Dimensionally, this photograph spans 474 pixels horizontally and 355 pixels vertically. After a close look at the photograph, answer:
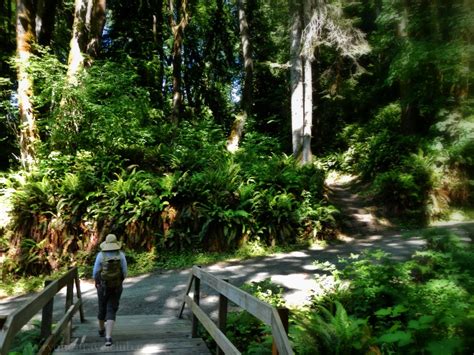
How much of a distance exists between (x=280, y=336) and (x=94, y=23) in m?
15.6

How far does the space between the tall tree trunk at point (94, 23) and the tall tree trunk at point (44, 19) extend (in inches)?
113

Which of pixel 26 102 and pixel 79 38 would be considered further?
pixel 79 38

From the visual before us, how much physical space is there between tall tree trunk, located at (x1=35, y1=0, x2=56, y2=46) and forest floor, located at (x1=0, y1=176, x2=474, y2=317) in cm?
1145

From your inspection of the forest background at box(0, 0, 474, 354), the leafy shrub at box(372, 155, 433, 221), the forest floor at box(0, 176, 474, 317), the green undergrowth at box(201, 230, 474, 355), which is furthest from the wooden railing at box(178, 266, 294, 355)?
the leafy shrub at box(372, 155, 433, 221)

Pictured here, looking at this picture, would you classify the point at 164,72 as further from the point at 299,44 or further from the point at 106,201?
the point at 106,201

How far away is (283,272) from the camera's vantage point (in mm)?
9477

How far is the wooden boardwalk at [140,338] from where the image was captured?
4.82 metres

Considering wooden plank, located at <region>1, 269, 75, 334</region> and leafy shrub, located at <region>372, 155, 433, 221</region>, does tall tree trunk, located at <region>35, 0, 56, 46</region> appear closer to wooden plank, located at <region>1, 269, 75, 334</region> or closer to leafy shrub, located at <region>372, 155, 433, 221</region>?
leafy shrub, located at <region>372, 155, 433, 221</region>

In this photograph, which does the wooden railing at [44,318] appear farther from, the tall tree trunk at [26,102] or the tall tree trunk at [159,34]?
the tall tree trunk at [159,34]

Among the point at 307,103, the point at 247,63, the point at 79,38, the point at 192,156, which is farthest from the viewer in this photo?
the point at 247,63

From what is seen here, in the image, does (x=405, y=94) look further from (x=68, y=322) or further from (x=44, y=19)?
(x=44, y=19)

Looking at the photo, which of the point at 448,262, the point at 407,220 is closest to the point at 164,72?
the point at 407,220

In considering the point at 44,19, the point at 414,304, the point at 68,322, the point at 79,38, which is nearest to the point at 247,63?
the point at 79,38

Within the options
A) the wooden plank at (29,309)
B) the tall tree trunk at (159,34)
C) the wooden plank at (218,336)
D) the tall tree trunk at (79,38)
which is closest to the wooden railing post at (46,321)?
the wooden plank at (29,309)
